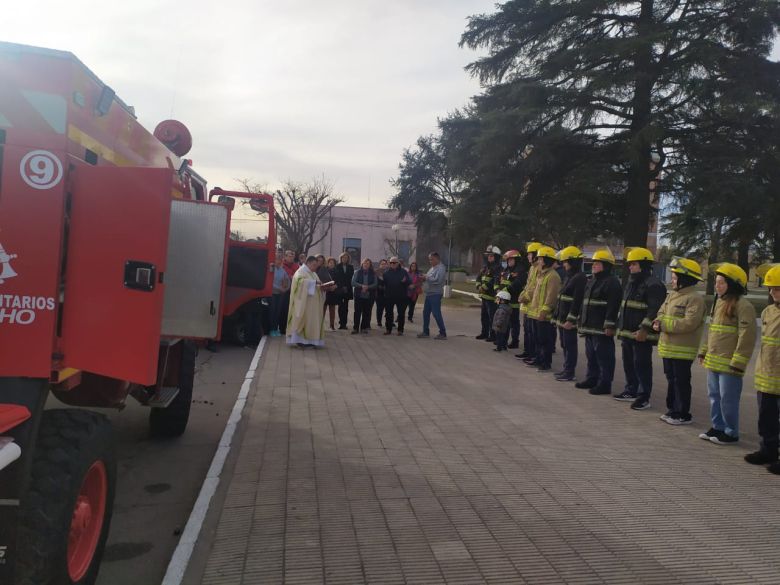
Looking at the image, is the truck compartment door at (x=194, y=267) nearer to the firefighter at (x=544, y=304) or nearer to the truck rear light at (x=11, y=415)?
the truck rear light at (x=11, y=415)

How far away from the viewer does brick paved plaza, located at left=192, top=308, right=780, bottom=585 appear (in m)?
3.44

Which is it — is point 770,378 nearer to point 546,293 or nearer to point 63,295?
point 546,293

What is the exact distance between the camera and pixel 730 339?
589 cm

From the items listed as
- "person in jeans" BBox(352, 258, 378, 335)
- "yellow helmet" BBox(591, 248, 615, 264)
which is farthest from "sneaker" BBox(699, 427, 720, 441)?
"person in jeans" BBox(352, 258, 378, 335)

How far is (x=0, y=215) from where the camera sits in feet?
8.68

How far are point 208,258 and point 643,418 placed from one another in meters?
5.19

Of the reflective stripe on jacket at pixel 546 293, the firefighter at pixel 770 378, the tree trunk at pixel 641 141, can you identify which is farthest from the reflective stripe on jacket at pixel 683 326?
the tree trunk at pixel 641 141

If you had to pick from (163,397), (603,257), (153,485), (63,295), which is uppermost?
(603,257)

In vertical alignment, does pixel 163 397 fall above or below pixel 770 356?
below

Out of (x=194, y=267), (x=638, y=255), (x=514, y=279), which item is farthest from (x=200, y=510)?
(x=514, y=279)

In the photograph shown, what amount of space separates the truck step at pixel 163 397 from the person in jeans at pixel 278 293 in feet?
24.1

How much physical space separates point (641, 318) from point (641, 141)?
11105 millimetres

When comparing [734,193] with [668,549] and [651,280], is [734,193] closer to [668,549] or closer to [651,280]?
[651,280]

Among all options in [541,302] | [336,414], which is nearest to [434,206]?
[541,302]
